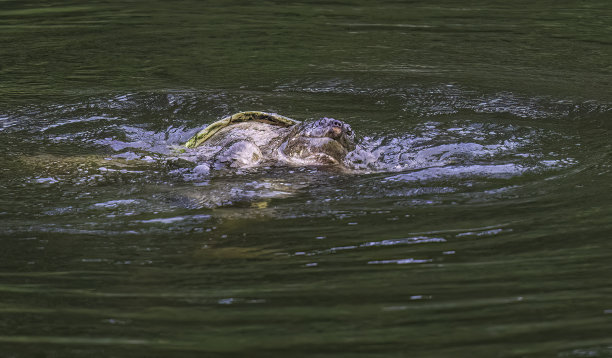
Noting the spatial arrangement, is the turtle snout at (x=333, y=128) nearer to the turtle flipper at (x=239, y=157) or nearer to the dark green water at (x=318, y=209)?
the dark green water at (x=318, y=209)

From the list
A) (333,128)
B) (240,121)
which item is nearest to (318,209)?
(333,128)

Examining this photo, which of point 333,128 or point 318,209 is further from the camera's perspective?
point 333,128

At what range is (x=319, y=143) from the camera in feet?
16.6

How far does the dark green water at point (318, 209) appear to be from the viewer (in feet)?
8.81

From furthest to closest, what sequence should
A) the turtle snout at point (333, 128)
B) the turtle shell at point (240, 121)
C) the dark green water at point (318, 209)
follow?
the turtle shell at point (240, 121), the turtle snout at point (333, 128), the dark green water at point (318, 209)

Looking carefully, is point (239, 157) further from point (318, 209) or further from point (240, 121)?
point (240, 121)

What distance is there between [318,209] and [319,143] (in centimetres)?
102

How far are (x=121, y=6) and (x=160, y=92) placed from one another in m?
4.98

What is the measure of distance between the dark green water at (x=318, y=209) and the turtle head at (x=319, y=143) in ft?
0.71

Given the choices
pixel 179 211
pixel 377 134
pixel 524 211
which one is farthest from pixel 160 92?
pixel 524 211

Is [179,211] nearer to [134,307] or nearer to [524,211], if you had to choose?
[134,307]

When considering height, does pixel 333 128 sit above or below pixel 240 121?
above

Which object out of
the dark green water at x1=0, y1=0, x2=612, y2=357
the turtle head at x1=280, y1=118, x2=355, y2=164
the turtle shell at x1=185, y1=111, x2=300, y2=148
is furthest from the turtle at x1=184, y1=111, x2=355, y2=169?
the turtle shell at x1=185, y1=111, x2=300, y2=148

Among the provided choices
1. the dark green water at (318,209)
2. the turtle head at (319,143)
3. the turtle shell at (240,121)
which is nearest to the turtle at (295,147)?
the turtle head at (319,143)
